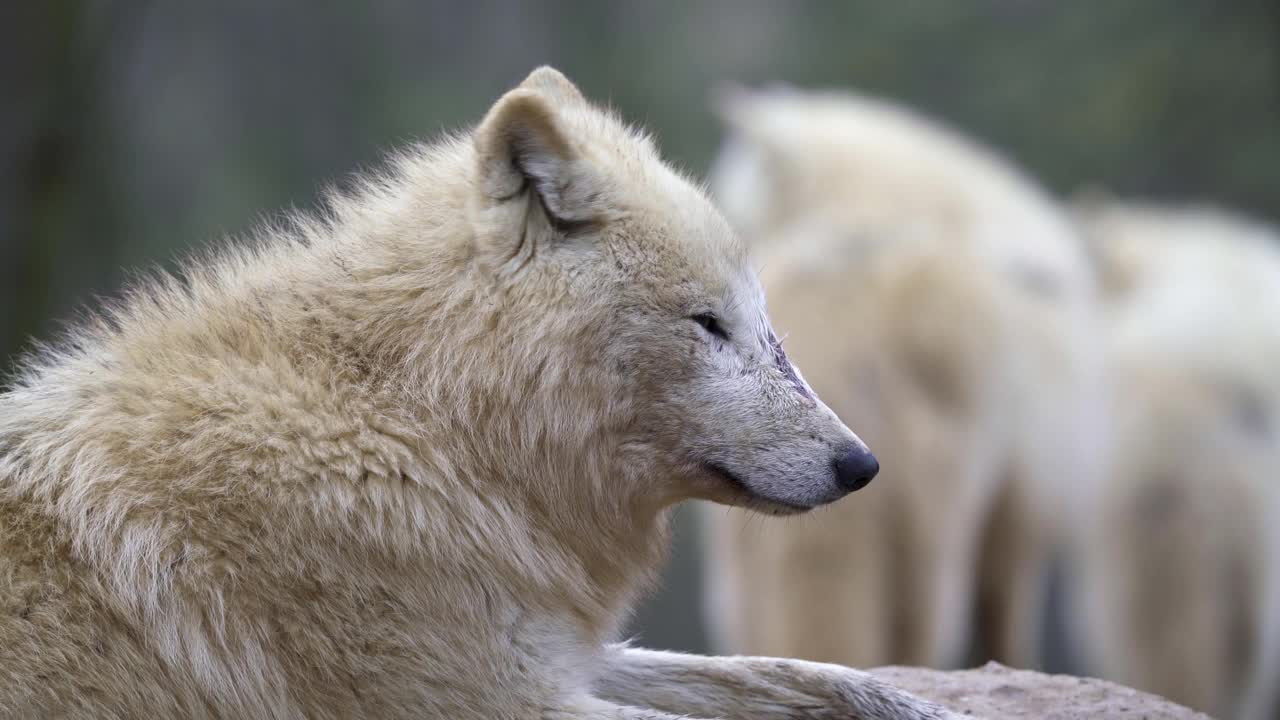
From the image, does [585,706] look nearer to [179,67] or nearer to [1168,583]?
[1168,583]

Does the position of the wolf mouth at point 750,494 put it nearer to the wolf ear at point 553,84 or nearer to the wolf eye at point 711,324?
the wolf eye at point 711,324

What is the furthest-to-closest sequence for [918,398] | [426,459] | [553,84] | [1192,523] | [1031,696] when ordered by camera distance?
[1192,523]
[918,398]
[1031,696]
[553,84]
[426,459]

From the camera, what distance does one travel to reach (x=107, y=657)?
298 cm

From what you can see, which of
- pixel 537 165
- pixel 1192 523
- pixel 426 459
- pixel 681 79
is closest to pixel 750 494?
pixel 426 459

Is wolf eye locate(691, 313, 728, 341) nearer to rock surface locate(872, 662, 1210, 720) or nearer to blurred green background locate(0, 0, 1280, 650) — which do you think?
rock surface locate(872, 662, 1210, 720)

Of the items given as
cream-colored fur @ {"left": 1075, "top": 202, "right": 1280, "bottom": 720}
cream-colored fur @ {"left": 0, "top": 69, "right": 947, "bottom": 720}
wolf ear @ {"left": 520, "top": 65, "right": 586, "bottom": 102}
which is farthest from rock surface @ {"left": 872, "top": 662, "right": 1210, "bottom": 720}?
cream-colored fur @ {"left": 1075, "top": 202, "right": 1280, "bottom": 720}

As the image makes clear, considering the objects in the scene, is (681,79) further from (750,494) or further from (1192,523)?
(750,494)

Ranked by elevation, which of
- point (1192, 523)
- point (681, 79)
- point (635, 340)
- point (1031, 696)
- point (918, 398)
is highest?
point (681, 79)

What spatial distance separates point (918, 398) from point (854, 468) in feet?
10.5

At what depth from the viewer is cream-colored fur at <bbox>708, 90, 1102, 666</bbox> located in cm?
594

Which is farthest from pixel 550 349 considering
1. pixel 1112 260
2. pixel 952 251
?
pixel 1112 260

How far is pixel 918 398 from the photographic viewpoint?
6.36 meters

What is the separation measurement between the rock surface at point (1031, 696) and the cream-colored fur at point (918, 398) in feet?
5.54

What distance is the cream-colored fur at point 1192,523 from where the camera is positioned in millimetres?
7348
